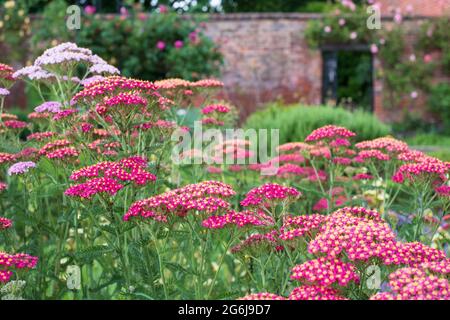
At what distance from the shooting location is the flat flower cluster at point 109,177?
2195mm

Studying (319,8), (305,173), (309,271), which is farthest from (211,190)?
(319,8)

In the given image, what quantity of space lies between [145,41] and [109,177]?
10.8 meters

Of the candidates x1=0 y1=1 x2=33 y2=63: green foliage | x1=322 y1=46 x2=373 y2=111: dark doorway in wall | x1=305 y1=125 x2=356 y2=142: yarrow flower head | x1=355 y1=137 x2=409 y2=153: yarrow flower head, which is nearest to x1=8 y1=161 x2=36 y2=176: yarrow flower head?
x1=305 y1=125 x2=356 y2=142: yarrow flower head

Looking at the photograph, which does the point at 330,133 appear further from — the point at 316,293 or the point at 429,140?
the point at 429,140

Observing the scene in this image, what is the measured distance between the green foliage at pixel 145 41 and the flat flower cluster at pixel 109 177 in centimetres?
994

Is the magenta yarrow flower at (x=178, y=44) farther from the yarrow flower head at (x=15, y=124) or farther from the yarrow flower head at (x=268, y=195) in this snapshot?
the yarrow flower head at (x=268, y=195)

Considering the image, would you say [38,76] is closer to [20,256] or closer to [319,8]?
[20,256]

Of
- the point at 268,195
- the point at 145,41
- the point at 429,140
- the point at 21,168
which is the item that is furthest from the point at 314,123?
the point at 268,195

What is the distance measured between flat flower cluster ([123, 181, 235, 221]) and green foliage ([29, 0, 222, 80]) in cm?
1013

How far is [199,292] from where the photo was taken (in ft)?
7.61

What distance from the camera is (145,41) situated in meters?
12.7

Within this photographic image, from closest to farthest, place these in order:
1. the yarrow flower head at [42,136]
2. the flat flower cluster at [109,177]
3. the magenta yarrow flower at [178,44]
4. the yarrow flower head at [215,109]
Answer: the flat flower cluster at [109,177], the yarrow flower head at [42,136], the yarrow flower head at [215,109], the magenta yarrow flower at [178,44]

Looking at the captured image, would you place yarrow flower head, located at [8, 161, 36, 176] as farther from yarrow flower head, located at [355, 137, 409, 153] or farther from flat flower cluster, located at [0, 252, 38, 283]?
yarrow flower head, located at [355, 137, 409, 153]

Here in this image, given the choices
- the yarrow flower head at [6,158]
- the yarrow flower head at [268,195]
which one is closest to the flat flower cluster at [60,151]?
the yarrow flower head at [6,158]
